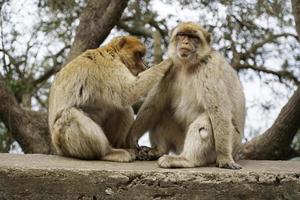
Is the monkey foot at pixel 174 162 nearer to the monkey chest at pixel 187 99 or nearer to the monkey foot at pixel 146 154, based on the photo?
the monkey chest at pixel 187 99

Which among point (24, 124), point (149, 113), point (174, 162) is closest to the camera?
point (174, 162)

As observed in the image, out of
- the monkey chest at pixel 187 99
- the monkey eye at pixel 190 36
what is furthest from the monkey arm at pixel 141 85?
the monkey eye at pixel 190 36

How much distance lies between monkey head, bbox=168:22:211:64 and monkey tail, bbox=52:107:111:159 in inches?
39.4

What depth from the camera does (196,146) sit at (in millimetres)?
5270

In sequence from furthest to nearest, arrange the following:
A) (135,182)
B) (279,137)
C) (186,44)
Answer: (279,137)
(186,44)
(135,182)

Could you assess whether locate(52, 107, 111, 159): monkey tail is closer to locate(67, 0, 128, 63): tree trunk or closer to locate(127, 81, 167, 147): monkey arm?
locate(127, 81, 167, 147): monkey arm

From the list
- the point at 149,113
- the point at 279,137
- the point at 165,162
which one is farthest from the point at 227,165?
the point at 279,137

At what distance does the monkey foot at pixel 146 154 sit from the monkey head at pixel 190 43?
3.00ft

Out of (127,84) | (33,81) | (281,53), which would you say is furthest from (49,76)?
(127,84)

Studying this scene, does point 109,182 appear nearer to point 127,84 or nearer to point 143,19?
point 127,84

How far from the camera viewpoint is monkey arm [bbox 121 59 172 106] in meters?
5.56

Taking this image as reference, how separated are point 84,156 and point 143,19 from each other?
5.42m

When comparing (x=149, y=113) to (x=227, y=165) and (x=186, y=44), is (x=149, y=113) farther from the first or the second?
(x=227, y=165)

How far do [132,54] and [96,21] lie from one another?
3255 mm
